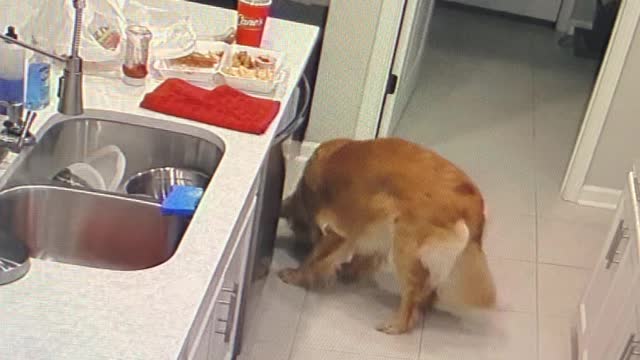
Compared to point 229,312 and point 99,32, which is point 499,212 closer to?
point 229,312

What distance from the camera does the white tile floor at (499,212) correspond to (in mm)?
2789

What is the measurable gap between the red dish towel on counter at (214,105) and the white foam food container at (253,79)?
4 cm

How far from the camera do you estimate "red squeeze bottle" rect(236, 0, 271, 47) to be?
7.36ft

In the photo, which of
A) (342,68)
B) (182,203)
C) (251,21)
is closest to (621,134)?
(342,68)

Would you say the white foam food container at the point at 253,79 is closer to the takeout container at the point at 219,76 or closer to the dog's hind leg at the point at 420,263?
the takeout container at the point at 219,76

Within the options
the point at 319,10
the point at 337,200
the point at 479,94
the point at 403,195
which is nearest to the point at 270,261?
the point at 337,200

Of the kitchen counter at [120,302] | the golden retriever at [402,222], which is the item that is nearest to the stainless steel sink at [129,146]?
the kitchen counter at [120,302]

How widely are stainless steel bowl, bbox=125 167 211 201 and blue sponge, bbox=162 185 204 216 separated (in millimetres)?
240

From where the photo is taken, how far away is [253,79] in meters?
2.13

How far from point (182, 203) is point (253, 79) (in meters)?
0.47

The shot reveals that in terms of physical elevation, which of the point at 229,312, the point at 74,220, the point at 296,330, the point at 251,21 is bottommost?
the point at 296,330

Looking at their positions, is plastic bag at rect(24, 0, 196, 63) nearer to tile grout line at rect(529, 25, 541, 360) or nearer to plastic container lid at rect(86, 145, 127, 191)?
plastic container lid at rect(86, 145, 127, 191)

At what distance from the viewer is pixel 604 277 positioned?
2617mm

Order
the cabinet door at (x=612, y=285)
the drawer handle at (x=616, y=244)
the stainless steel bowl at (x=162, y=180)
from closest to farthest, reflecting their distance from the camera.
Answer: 1. the stainless steel bowl at (x=162, y=180)
2. the cabinet door at (x=612, y=285)
3. the drawer handle at (x=616, y=244)
